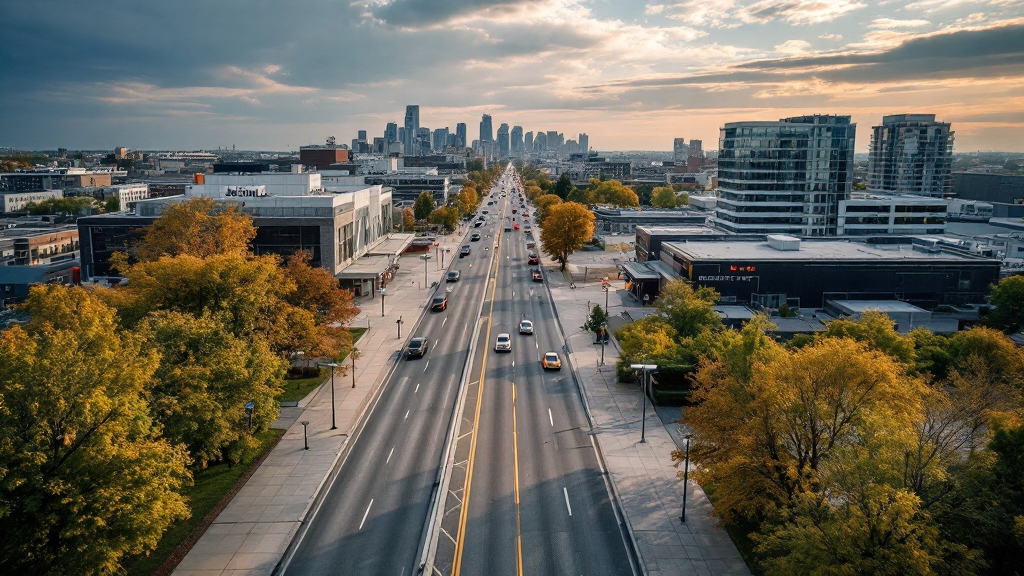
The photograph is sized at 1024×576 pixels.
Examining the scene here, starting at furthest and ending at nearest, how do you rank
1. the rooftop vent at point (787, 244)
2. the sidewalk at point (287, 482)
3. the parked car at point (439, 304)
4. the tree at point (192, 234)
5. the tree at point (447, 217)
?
the tree at point (447, 217), the rooftop vent at point (787, 244), the parked car at point (439, 304), the tree at point (192, 234), the sidewalk at point (287, 482)

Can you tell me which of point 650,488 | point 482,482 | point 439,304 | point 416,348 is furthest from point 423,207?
point 650,488

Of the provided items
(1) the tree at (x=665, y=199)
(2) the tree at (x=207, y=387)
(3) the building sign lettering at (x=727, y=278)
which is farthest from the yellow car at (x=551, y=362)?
(1) the tree at (x=665, y=199)

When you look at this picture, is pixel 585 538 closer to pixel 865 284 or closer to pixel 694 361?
pixel 694 361

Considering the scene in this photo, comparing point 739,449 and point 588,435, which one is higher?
point 739,449

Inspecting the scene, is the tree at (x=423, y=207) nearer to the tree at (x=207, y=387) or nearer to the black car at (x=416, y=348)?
the black car at (x=416, y=348)

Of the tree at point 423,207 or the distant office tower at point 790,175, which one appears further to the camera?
the tree at point 423,207

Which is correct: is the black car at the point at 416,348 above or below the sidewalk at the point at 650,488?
above

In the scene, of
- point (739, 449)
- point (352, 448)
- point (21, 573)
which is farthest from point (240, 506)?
point (739, 449)
